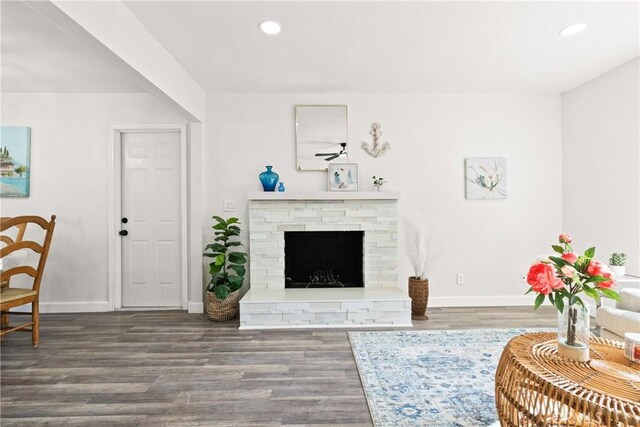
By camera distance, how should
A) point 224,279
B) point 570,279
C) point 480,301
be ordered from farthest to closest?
point 480,301
point 224,279
point 570,279

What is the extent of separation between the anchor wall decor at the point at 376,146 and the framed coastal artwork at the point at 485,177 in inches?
38.3

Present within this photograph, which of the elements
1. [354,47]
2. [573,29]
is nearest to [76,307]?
[354,47]

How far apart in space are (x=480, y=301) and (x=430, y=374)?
Result: 195cm

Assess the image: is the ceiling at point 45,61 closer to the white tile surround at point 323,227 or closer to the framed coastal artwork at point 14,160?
the framed coastal artwork at point 14,160

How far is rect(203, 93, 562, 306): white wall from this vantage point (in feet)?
12.3

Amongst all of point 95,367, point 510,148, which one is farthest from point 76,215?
point 510,148

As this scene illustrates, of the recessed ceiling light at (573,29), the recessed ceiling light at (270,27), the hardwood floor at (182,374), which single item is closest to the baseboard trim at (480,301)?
the hardwood floor at (182,374)

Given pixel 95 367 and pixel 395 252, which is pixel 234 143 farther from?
pixel 95 367

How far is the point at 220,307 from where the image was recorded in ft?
10.8

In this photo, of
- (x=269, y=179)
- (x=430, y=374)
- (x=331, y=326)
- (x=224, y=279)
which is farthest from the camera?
(x=269, y=179)

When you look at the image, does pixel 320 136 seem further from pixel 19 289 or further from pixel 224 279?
pixel 19 289

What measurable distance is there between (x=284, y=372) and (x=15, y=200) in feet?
11.9

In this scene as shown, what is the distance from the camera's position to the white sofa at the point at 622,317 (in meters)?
2.19

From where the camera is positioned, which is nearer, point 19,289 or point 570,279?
point 570,279
